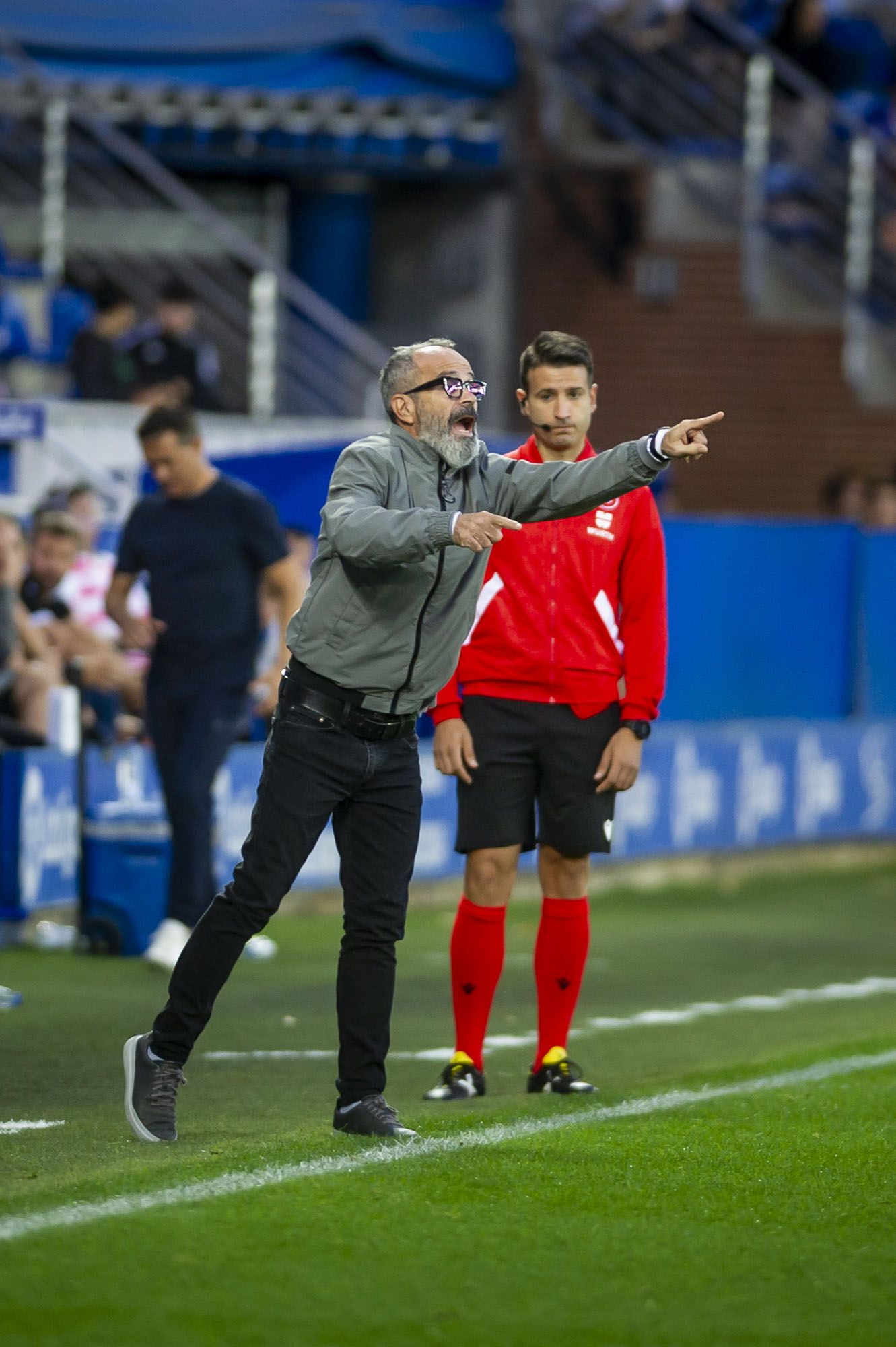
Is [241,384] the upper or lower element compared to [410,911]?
upper

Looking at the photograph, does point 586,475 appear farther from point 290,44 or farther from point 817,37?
point 817,37

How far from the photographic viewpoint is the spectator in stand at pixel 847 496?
660 inches

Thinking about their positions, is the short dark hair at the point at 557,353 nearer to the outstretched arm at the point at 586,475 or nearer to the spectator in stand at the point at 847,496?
the outstretched arm at the point at 586,475

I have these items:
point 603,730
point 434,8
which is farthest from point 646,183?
point 603,730

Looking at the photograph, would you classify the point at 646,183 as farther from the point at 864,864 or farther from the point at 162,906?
the point at 162,906

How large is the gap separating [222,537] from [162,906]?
1714mm

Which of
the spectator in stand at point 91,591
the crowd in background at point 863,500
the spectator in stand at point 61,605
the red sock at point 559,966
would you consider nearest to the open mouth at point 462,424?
the red sock at point 559,966

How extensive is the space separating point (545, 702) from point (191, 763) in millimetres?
2721

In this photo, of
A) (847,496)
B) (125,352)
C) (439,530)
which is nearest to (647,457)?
(439,530)

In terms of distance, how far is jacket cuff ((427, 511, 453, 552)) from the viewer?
17.7 feet

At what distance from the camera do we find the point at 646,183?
779 inches

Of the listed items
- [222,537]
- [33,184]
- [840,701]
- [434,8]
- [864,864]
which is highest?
[434,8]

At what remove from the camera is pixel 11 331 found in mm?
15852

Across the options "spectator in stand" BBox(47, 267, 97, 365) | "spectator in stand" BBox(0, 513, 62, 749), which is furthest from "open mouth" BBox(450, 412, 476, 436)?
"spectator in stand" BBox(47, 267, 97, 365)
